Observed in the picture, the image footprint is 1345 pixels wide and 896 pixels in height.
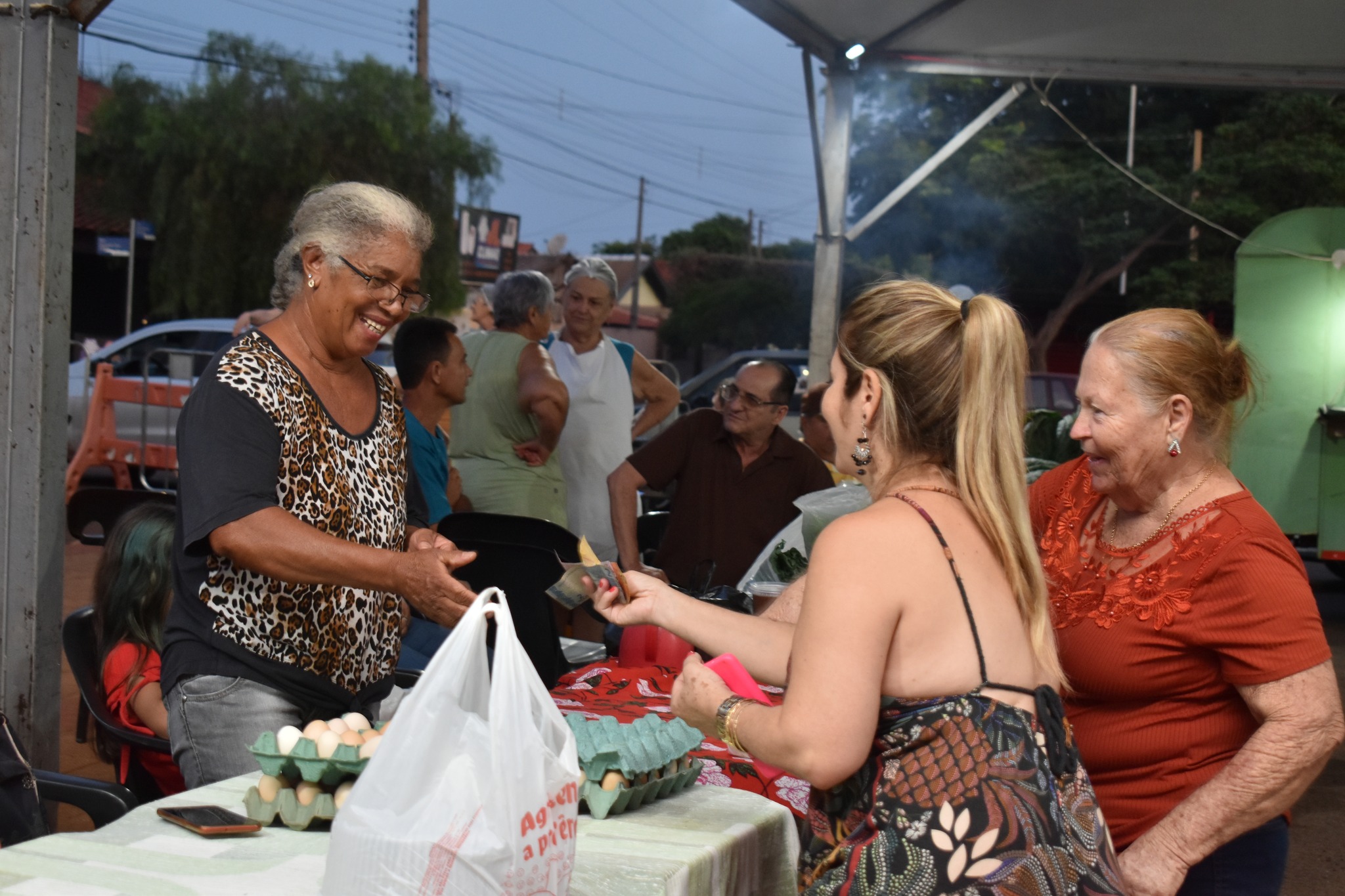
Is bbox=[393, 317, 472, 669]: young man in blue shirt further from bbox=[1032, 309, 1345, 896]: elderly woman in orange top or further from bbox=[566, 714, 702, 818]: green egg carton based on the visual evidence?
bbox=[1032, 309, 1345, 896]: elderly woman in orange top

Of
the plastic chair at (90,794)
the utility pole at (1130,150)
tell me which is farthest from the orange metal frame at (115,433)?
the utility pole at (1130,150)

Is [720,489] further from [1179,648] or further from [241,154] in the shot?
[241,154]

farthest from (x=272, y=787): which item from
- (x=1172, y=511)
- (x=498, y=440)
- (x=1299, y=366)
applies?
(x=1299, y=366)

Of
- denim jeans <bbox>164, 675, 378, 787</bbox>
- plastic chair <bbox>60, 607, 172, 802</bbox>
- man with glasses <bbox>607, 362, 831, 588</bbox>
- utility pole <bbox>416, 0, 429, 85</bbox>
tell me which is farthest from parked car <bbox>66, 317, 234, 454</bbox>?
utility pole <bbox>416, 0, 429, 85</bbox>

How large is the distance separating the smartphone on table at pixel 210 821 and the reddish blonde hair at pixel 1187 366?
175cm

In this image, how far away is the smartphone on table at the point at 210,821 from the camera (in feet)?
5.84

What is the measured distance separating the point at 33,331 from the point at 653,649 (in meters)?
1.82

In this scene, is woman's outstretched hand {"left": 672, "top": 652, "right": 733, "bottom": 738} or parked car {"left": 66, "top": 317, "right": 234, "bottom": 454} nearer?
woman's outstretched hand {"left": 672, "top": 652, "right": 733, "bottom": 738}

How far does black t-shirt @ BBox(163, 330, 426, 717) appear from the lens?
2.23m

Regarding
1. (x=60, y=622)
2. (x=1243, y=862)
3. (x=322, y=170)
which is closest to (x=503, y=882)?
(x=1243, y=862)

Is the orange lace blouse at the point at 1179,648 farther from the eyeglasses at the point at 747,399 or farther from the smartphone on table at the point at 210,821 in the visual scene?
the eyeglasses at the point at 747,399

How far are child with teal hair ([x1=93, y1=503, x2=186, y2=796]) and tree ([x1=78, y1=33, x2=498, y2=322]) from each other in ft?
76.5

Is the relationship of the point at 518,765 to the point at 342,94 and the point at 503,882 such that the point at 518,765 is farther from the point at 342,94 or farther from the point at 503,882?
the point at 342,94

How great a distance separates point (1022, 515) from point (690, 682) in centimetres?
57
